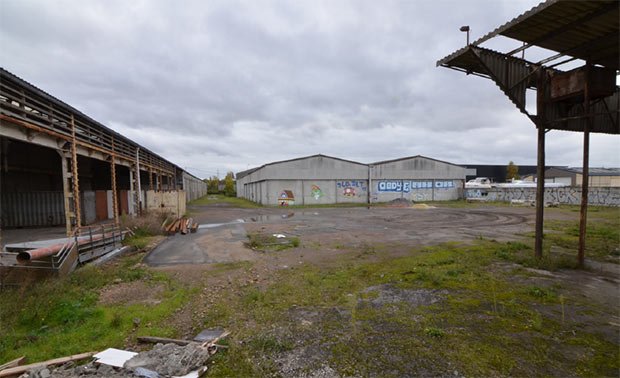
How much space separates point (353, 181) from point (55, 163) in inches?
1097

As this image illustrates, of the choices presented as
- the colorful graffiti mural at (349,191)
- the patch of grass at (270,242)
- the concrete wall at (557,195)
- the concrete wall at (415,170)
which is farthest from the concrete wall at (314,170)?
the patch of grass at (270,242)

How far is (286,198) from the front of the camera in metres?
32.1

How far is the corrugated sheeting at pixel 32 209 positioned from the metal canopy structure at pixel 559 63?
17.8 meters

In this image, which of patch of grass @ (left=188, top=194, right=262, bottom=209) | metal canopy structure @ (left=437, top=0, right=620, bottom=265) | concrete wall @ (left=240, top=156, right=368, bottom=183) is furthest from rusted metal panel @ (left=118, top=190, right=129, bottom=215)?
metal canopy structure @ (left=437, top=0, right=620, bottom=265)

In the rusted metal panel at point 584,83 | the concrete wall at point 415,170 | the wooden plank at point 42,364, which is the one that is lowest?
the wooden plank at point 42,364

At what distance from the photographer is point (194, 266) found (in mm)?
7887

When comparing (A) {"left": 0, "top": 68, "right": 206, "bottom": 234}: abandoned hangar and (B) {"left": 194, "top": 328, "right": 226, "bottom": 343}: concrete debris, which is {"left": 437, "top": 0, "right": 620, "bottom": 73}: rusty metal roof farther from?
(A) {"left": 0, "top": 68, "right": 206, "bottom": 234}: abandoned hangar

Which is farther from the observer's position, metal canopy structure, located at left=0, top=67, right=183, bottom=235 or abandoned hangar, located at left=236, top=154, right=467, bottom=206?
abandoned hangar, located at left=236, top=154, right=467, bottom=206

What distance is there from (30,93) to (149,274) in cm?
680

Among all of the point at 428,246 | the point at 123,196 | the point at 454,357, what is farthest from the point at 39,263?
the point at 123,196

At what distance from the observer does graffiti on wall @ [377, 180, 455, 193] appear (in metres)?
36.1

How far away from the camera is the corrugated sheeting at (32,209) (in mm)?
12562

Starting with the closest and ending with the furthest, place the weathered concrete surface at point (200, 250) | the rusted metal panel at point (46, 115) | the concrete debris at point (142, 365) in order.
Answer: the concrete debris at point (142, 365) → the rusted metal panel at point (46, 115) → the weathered concrete surface at point (200, 250)

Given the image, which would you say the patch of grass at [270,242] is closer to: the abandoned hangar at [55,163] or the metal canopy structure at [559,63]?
the abandoned hangar at [55,163]
